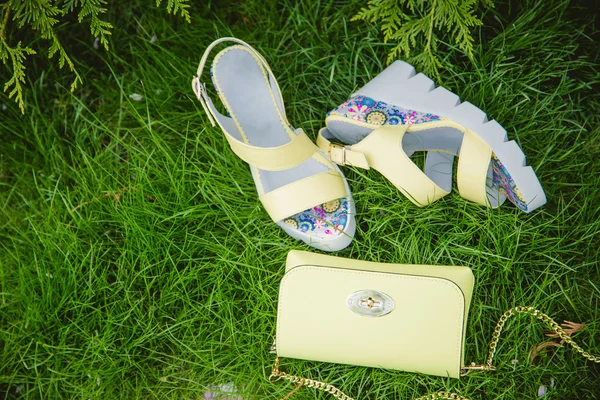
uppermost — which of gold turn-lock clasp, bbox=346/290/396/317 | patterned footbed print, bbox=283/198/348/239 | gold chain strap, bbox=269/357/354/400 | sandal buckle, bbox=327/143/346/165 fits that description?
sandal buckle, bbox=327/143/346/165

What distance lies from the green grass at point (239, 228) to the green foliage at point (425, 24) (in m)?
0.10

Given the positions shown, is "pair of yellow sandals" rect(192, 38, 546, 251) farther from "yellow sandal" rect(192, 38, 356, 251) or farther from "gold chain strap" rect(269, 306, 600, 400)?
"gold chain strap" rect(269, 306, 600, 400)

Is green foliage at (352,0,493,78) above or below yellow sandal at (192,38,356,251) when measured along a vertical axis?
above

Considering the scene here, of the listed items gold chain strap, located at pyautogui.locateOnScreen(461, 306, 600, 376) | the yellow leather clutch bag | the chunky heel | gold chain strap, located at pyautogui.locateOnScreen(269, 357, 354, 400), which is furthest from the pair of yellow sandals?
gold chain strap, located at pyautogui.locateOnScreen(269, 357, 354, 400)

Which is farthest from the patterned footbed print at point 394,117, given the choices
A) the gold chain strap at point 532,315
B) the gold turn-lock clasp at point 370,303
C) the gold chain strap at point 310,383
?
the gold chain strap at point 310,383

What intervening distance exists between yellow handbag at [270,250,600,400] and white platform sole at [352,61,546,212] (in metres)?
0.38

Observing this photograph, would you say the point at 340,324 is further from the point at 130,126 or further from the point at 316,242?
the point at 130,126

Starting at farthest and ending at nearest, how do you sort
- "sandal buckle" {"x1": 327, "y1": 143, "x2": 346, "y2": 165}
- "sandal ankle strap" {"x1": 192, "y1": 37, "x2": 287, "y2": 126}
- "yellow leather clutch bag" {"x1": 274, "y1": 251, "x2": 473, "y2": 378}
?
1. "sandal buckle" {"x1": 327, "y1": 143, "x2": 346, "y2": 165}
2. "sandal ankle strap" {"x1": 192, "y1": 37, "x2": 287, "y2": 126}
3. "yellow leather clutch bag" {"x1": 274, "y1": 251, "x2": 473, "y2": 378}

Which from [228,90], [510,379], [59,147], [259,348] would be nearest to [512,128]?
[510,379]

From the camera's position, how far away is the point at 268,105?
2.06 metres

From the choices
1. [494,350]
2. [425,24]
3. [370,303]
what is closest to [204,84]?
[425,24]

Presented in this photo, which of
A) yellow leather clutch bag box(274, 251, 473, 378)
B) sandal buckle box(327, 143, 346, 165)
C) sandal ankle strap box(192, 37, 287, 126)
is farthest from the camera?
sandal buckle box(327, 143, 346, 165)

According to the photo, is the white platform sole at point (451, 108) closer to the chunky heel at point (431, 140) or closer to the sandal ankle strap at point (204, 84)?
the chunky heel at point (431, 140)

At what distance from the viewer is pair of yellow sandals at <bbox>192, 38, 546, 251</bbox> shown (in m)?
1.83
